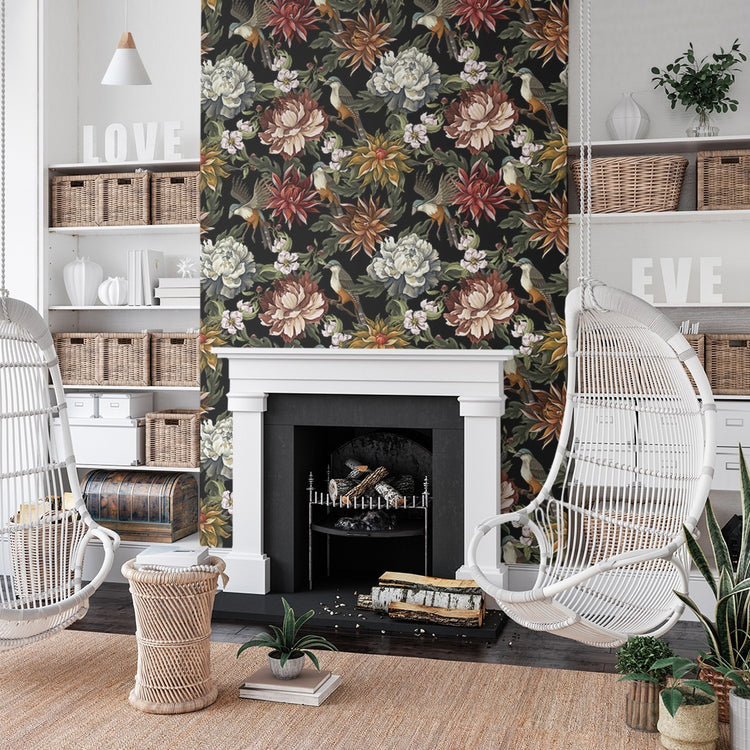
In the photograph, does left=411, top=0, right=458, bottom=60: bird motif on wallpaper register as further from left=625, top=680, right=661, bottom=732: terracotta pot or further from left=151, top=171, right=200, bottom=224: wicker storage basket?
left=625, top=680, right=661, bottom=732: terracotta pot

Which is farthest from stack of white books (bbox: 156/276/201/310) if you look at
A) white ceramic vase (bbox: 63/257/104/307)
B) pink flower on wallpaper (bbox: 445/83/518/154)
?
pink flower on wallpaper (bbox: 445/83/518/154)

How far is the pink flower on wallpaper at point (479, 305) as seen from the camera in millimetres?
4340

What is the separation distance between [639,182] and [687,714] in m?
2.38

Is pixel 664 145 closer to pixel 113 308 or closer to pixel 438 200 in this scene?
pixel 438 200

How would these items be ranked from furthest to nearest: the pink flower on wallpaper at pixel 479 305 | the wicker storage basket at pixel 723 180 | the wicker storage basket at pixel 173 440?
the wicker storage basket at pixel 173 440 → the pink flower on wallpaper at pixel 479 305 → the wicker storage basket at pixel 723 180

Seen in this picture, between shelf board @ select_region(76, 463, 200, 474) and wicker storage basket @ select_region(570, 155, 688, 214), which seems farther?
shelf board @ select_region(76, 463, 200, 474)

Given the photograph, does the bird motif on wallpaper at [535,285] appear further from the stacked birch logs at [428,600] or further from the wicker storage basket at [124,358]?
the wicker storage basket at [124,358]

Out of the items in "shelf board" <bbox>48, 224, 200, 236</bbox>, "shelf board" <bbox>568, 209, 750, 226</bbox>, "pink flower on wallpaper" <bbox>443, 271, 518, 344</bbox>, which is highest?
"shelf board" <bbox>48, 224, 200, 236</bbox>

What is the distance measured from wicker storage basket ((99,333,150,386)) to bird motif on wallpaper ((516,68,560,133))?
2209 millimetres

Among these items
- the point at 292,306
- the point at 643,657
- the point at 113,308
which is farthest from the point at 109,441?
the point at 643,657

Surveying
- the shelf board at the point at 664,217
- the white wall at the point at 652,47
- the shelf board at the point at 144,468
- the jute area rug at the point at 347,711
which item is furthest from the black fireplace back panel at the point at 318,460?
the white wall at the point at 652,47

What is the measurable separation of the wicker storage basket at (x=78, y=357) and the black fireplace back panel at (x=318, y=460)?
40.2 inches

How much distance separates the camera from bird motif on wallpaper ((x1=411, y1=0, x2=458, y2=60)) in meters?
4.35

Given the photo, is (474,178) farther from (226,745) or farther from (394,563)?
(226,745)
